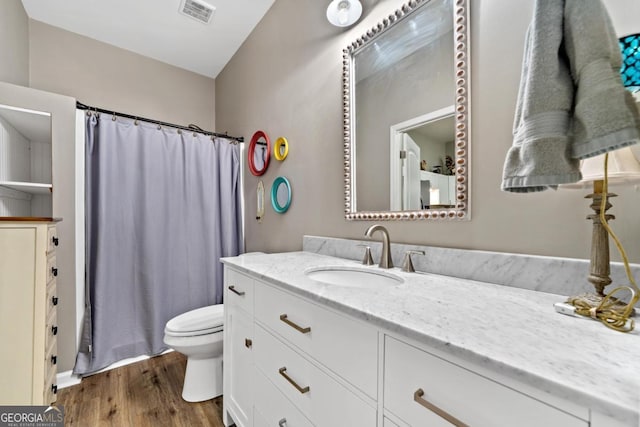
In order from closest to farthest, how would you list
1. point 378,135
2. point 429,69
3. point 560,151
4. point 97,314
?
point 560,151, point 429,69, point 378,135, point 97,314

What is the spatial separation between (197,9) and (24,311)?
2.24 m

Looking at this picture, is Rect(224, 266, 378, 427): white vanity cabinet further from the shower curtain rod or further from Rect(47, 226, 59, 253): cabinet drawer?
the shower curtain rod

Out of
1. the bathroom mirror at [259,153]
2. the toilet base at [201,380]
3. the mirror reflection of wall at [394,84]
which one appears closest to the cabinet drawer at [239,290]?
the toilet base at [201,380]

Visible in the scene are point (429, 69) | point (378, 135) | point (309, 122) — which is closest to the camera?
point (429, 69)

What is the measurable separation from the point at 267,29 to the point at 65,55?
176 cm

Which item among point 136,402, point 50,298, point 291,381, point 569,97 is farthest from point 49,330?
point 569,97

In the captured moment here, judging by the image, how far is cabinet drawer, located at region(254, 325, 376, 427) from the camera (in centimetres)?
67

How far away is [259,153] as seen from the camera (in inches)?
90.5

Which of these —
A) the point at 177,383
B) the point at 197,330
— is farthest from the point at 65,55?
the point at 177,383

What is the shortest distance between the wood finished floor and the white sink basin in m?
1.00

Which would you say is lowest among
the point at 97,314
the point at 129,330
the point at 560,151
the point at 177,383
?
the point at 177,383

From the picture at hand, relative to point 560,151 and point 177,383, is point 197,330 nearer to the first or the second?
point 177,383

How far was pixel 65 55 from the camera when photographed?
232cm

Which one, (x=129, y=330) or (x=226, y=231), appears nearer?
(x=129, y=330)
